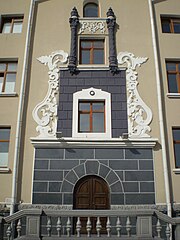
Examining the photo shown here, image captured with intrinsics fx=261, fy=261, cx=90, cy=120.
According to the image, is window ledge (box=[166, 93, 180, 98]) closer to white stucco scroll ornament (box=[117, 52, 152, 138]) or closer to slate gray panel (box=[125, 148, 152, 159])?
white stucco scroll ornament (box=[117, 52, 152, 138])

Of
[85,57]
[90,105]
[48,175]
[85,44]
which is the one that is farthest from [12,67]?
[48,175]

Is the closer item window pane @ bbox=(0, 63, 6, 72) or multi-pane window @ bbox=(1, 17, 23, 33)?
window pane @ bbox=(0, 63, 6, 72)

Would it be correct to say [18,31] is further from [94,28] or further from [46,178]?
[46,178]

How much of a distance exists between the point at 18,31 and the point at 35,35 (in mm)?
1100

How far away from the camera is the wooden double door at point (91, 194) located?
406 inches

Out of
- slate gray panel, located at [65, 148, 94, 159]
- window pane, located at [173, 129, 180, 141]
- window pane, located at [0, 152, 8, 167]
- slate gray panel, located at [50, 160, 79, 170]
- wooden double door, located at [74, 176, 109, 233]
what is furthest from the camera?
window pane, located at [173, 129, 180, 141]

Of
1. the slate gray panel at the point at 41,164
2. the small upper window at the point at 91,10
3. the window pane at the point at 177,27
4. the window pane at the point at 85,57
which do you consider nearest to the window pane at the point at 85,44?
the window pane at the point at 85,57

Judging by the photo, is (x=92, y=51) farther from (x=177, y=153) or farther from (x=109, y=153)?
(x=177, y=153)

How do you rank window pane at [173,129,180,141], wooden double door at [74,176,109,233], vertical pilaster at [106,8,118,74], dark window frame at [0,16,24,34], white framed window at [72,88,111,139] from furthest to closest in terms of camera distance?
dark window frame at [0,16,24,34], vertical pilaster at [106,8,118,74], window pane at [173,129,180,141], white framed window at [72,88,111,139], wooden double door at [74,176,109,233]

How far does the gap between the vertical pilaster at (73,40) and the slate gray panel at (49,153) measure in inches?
149

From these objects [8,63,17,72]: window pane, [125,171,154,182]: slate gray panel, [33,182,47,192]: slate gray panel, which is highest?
[8,63,17,72]: window pane

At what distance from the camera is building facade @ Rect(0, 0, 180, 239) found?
34.5ft

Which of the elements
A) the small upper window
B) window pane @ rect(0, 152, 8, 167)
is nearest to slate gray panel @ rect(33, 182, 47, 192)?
window pane @ rect(0, 152, 8, 167)

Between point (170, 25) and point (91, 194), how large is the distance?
31.3 ft
